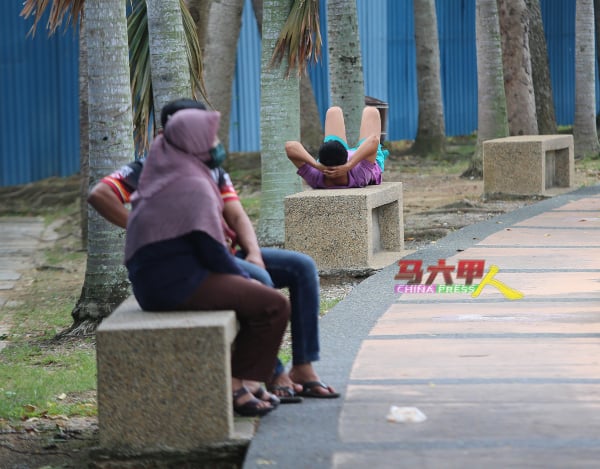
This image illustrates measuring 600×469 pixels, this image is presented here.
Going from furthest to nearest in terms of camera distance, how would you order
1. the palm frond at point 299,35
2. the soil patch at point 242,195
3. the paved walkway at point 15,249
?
the paved walkway at point 15,249, the palm frond at point 299,35, the soil patch at point 242,195

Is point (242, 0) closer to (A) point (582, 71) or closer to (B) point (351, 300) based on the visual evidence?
(A) point (582, 71)

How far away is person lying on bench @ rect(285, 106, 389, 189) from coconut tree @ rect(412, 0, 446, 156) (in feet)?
39.1

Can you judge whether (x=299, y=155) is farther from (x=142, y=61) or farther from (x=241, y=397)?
(x=241, y=397)

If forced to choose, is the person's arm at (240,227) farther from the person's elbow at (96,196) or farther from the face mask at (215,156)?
the person's elbow at (96,196)

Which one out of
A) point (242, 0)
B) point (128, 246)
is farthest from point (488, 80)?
point (128, 246)

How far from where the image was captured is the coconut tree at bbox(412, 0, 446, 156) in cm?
2161

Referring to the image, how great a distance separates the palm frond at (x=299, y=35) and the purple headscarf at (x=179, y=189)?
5.94 meters

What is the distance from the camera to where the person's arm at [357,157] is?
9.52 m

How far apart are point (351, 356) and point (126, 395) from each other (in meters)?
1.72

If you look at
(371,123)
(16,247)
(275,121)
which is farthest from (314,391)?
(16,247)

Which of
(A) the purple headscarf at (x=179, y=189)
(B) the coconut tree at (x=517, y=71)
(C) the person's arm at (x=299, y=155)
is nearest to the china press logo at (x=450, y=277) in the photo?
(C) the person's arm at (x=299, y=155)

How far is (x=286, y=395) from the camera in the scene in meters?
5.24

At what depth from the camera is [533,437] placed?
457 centimetres

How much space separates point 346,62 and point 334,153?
2447 millimetres
